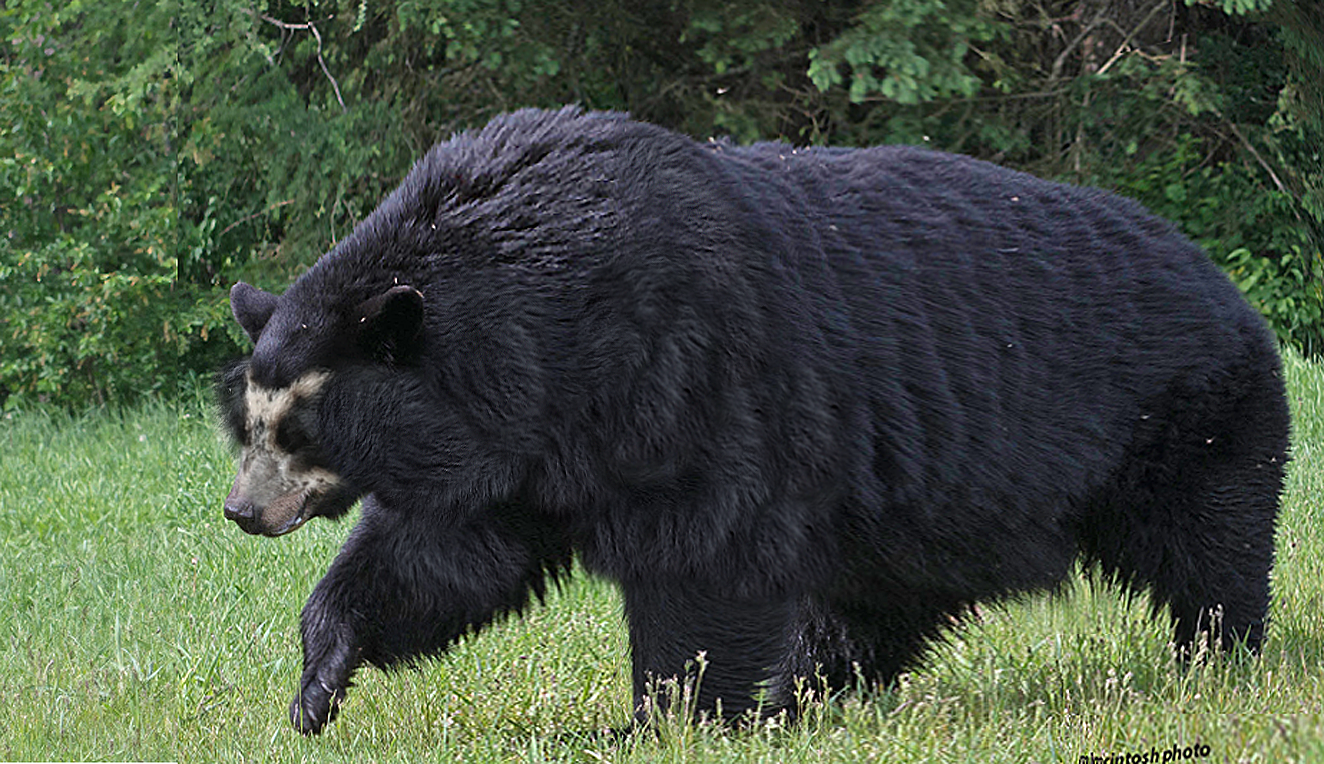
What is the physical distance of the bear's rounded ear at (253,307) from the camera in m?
4.39

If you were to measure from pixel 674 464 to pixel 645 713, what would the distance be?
0.74 m

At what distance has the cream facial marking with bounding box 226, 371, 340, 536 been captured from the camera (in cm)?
412

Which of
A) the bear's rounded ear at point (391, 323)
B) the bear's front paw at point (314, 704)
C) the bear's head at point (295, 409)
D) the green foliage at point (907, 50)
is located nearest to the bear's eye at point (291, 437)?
the bear's head at point (295, 409)

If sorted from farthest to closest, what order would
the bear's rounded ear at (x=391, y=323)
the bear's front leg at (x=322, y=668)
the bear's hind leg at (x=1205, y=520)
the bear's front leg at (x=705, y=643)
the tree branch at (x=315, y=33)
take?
the tree branch at (x=315, y=33) < the bear's hind leg at (x=1205, y=520) < the bear's front leg at (x=322, y=668) < the bear's front leg at (x=705, y=643) < the bear's rounded ear at (x=391, y=323)

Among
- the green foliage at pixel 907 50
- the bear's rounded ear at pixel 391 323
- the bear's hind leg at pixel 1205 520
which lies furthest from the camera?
the green foliage at pixel 907 50

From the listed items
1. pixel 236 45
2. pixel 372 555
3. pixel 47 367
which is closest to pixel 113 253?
pixel 47 367

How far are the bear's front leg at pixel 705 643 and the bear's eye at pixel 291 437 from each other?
0.92 meters

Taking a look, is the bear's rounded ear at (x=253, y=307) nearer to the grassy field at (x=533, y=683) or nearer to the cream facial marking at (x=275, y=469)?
the cream facial marking at (x=275, y=469)

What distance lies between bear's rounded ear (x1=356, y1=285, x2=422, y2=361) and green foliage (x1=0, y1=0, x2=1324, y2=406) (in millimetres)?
7186

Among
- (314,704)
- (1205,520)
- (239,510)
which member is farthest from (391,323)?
(1205,520)

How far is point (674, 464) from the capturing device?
409 cm

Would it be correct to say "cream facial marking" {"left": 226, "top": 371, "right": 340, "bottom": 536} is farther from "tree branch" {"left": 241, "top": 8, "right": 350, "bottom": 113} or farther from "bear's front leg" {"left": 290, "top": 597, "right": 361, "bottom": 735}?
"tree branch" {"left": 241, "top": 8, "right": 350, "bottom": 113}

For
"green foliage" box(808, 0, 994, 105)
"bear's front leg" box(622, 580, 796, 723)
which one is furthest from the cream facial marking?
"green foliage" box(808, 0, 994, 105)

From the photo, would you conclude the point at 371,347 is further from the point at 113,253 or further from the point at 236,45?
the point at 113,253
